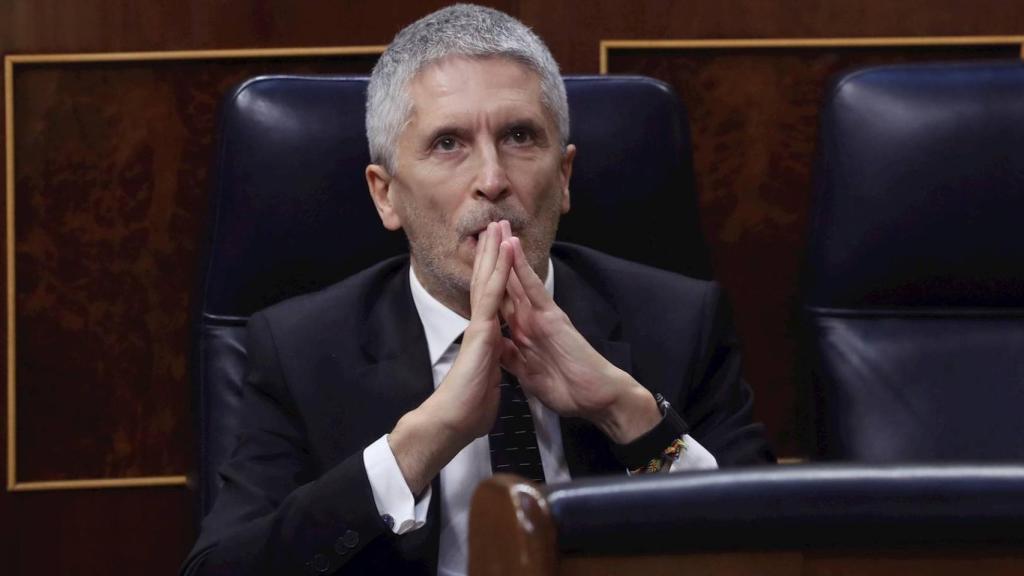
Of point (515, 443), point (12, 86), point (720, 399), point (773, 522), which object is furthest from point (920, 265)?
point (12, 86)

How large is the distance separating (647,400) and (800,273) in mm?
398

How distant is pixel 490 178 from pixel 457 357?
0.62ft

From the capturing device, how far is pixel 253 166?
1.53 metres

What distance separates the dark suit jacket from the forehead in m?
0.20

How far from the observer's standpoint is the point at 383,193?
150cm

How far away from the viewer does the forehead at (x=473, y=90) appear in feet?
4.64

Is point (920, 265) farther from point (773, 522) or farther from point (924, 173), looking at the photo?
point (773, 522)

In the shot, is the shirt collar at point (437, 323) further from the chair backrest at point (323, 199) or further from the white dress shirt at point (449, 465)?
the chair backrest at point (323, 199)

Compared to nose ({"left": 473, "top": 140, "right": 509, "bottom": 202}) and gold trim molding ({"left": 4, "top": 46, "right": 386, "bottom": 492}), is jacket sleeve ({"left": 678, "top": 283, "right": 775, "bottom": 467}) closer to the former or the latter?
nose ({"left": 473, "top": 140, "right": 509, "bottom": 202})

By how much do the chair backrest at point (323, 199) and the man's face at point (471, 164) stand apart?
13 centimetres

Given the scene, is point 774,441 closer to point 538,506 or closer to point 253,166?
point 253,166

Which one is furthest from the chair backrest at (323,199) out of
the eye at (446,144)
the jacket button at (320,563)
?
the jacket button at (320,563)

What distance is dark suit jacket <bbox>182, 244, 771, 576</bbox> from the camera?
1.33m

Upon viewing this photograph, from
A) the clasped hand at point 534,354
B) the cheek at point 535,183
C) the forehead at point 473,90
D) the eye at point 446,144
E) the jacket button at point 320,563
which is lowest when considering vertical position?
the jacket button at point 320,563
